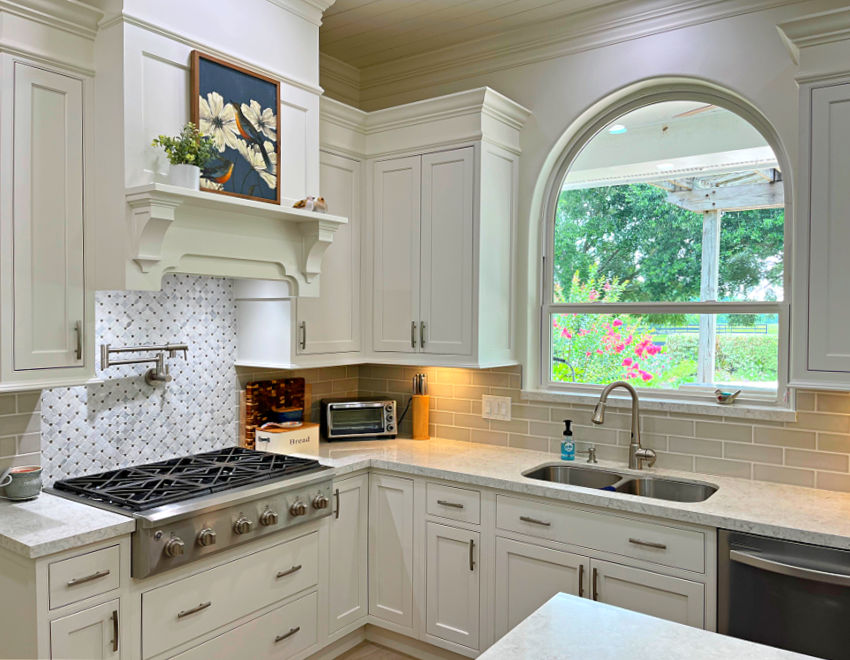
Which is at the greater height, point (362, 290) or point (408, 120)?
point (408, 120)

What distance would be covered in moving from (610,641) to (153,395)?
2.21m

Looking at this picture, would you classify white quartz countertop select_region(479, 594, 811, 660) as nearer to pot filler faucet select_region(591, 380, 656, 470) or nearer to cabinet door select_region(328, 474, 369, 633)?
pot filler faucet select_region(591, 380, 656, 470)

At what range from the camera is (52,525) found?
2.11 meters

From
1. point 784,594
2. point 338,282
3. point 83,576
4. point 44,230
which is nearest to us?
point 83,576

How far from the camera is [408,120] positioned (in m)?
3.34

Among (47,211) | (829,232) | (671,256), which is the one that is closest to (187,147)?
(47,211)

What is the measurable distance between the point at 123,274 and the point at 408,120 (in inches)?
64.4

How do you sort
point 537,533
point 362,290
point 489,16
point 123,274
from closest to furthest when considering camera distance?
1. point 123,274
2. point 537,533
3. point 489,16
4. point 362,290

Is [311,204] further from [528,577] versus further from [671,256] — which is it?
[528,577]

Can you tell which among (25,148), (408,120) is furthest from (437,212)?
(25,148)

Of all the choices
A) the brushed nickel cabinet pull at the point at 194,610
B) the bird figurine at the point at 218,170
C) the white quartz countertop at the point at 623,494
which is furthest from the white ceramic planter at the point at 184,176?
the brushed nickel cabinet pull at the point at 194,610

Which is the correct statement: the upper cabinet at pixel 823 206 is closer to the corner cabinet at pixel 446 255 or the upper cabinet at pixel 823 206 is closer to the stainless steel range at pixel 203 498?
the corner cabinet at pixel 446 255

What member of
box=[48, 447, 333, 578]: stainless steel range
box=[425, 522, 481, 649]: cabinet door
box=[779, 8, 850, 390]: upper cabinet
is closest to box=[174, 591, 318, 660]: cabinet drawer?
box=[48, 447, 333, 578]: stainless steel range

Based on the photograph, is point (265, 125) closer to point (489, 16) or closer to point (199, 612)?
point (489, 16)
